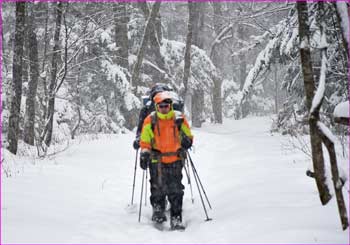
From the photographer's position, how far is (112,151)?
12.5 m

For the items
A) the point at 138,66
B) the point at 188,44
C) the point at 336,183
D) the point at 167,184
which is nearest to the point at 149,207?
the point at 167,184

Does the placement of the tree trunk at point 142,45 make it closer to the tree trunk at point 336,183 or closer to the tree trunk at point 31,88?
the tree trunk at point 31,88

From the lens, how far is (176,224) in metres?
6.05

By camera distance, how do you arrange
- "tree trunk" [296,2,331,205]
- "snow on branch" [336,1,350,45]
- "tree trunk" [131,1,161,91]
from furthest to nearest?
"tree trunk" [131,1,161,91], "tree trunk" [296,2,331,205], "snow on branch" [336,1,350,45]

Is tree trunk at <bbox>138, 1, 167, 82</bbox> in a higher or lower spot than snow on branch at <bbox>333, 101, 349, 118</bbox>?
higher

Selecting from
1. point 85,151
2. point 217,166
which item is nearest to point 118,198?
point 217,166

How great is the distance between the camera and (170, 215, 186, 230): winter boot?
6016 mm

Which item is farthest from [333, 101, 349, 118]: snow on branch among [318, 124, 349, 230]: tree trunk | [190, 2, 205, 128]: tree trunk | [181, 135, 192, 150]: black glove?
[190, 2, 205, 128]: tree trunk

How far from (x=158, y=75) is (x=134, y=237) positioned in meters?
16.2

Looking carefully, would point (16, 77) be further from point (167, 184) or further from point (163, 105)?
point (167, 184)

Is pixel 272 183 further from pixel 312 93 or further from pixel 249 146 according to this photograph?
pixel 249 146

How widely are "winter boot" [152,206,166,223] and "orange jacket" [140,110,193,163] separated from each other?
2.55 feet

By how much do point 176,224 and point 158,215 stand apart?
48cm

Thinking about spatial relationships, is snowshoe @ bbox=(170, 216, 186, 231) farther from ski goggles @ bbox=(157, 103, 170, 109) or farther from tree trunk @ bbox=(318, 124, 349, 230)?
tree trunk @ bbox=(318, 124, 349, 230)
